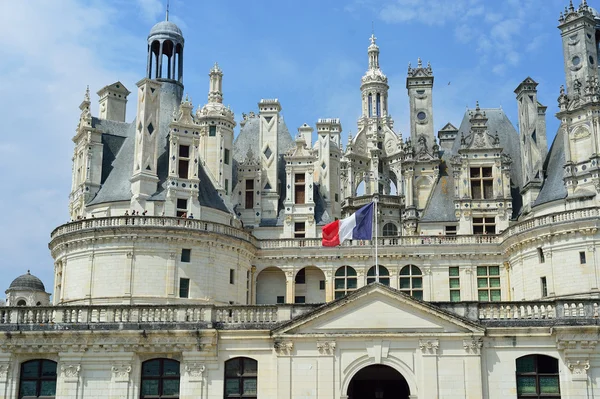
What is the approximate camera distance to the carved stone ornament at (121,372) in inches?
1249

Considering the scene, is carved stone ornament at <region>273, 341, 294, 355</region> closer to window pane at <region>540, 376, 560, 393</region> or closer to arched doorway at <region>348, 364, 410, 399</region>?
arched doorway at <region>348, 364, 410, 399</region>

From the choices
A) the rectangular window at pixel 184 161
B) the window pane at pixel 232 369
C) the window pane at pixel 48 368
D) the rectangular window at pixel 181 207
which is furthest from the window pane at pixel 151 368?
the rectangular window at pixel 184 161

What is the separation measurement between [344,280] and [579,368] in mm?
22975

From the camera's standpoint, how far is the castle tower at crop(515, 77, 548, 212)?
168 ft

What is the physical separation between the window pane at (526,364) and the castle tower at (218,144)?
2802cm

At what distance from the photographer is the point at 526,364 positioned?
31094 mm

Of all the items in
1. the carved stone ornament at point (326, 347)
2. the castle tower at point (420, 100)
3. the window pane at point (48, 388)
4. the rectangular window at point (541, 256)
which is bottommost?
the window pane at point (48, 388)

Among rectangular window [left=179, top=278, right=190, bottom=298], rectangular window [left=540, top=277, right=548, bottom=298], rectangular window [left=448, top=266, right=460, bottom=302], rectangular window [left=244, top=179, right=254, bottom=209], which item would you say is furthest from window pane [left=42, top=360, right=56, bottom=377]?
rectangular window [left=540, top=277, right=548, bottom=298]

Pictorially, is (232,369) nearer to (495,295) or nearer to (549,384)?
(549,384)

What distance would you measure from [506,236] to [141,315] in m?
25.8

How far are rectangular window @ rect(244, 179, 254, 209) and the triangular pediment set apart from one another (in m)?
26.7

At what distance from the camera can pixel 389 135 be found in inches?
3063

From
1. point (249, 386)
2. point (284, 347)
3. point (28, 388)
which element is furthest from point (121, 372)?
point (284, 347)

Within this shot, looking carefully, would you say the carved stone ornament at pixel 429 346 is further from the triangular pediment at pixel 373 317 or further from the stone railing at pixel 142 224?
the stone railing at pixel 142 224
